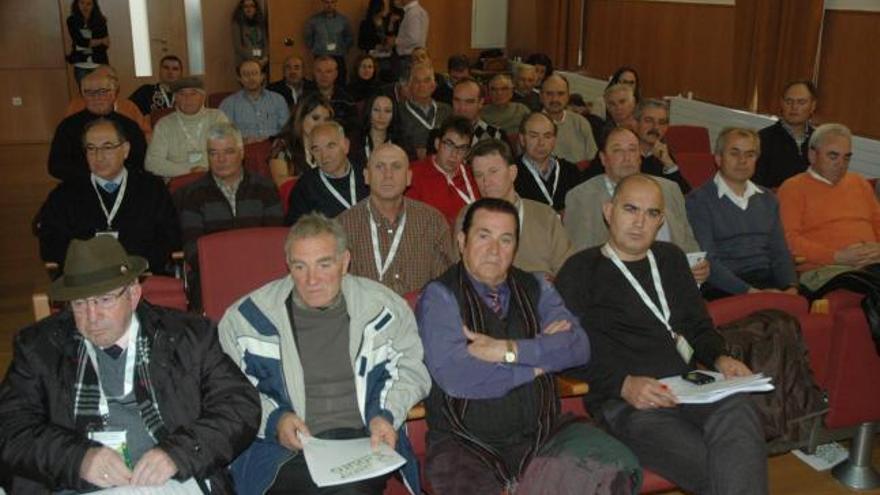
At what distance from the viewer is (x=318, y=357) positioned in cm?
274

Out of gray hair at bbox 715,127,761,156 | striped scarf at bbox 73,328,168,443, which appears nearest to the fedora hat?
striped scarf at bbox 73,328,168,443

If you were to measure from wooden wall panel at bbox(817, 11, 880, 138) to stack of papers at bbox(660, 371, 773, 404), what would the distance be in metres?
3.95

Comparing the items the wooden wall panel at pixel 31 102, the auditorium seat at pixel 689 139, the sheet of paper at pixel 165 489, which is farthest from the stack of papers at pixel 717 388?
the wooden wall panel at pixel 31 102

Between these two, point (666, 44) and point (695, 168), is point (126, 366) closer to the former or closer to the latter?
point (695, 168)

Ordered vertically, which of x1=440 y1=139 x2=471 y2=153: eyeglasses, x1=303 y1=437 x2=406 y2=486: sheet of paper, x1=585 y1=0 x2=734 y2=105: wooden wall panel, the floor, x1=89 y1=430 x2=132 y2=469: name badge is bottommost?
the floor

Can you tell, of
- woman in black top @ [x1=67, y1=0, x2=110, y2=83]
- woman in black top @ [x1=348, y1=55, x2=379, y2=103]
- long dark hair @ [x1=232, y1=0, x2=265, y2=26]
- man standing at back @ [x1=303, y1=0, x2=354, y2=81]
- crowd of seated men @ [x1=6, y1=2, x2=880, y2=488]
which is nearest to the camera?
crowd of seated men @ [x1=6, y1=2, x2=880, y2=488]

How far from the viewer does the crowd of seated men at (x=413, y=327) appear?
2.46 meters

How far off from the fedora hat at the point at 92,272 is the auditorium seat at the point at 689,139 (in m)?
4.68

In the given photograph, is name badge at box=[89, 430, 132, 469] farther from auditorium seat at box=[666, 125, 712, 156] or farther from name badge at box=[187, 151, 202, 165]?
auditorium seat at box=[666, 125, 712, 156]

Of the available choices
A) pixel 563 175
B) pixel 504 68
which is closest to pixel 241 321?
pixel 563 175

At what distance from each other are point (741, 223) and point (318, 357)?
2.45 m

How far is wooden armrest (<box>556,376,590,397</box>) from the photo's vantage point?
284 cm

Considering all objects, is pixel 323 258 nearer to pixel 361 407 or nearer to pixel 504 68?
pixel 361 407

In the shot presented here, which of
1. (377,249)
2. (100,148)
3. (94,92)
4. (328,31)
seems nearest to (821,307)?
(377,249)
